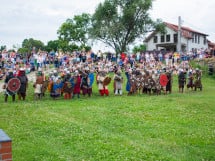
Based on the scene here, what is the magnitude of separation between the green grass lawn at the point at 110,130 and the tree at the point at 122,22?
3492 cm

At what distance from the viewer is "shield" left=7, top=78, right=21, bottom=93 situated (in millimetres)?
17625

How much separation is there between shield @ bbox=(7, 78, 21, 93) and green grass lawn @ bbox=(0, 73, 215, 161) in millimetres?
1703

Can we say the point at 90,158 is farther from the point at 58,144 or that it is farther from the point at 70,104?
the point at 70,104

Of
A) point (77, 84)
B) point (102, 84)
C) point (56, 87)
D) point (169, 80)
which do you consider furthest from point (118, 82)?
point (56, 87)

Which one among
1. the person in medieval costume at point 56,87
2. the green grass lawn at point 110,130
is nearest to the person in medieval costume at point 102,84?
the person in medieval costume at point 56,87

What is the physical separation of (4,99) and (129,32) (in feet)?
116

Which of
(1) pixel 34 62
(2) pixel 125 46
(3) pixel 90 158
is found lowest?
(3) pixel 90 158

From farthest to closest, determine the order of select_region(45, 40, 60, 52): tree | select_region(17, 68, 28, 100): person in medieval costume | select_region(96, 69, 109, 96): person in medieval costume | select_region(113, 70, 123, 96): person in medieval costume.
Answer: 1. select_region(45, 40, 60, 52): tree
2. select_region(113, 70, 123, 96): person in medieval costume
3. select_region(96, 69, 109, 96): person in medieval costume
4. select_region(17, 68, 28, 100): person in medieval costume

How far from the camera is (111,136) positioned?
9.98m

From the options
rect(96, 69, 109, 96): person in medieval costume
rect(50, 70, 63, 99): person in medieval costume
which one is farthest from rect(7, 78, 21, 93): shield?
rect(96, 69, 109, 96): person in medieval costume

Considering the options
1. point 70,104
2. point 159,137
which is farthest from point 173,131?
point 70,104

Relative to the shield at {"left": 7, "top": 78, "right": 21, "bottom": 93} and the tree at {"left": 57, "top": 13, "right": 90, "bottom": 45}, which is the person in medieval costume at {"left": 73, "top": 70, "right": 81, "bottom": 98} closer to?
the shield at {"left": 7, "top": 78, "right": 21, "bottom": 93}

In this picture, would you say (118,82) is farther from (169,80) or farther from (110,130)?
(110,130)

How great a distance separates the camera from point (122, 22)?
50625 mm
